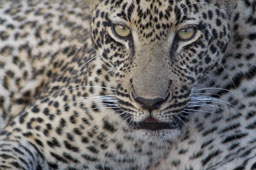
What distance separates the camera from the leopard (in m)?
5.23

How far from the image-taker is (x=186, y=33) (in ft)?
17.5

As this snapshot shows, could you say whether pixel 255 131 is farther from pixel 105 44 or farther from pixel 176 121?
pixel 105 44

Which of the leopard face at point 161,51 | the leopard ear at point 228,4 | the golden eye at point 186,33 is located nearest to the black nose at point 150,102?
the leopard face at point 161,51

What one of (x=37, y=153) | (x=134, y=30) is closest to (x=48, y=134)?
(x=37, y=153)

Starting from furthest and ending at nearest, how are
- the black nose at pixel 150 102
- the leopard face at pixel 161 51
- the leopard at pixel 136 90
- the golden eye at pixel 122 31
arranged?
1. the golden eye at pixel 122 31
2. the leopard at pixel 136 90
3. the leopard face at pixel 161 51
4. the black nose at pixel 150 102

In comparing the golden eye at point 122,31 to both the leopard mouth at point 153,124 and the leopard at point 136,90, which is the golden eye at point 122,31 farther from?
the leopard mouth at point 153,124

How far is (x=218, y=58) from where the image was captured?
5.56 meters

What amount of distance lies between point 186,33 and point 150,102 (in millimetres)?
697

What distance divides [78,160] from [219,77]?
1.46 metres

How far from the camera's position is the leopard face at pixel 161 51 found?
5102 mm

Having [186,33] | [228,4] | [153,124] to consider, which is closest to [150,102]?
[153,124]

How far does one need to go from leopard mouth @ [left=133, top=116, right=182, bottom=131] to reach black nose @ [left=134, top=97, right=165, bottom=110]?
0.13 m

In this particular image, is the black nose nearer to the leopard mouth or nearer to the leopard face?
the leopard face

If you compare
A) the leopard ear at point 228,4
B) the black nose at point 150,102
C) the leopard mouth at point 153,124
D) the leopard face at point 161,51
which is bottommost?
the leopard mouth at point 153,124
